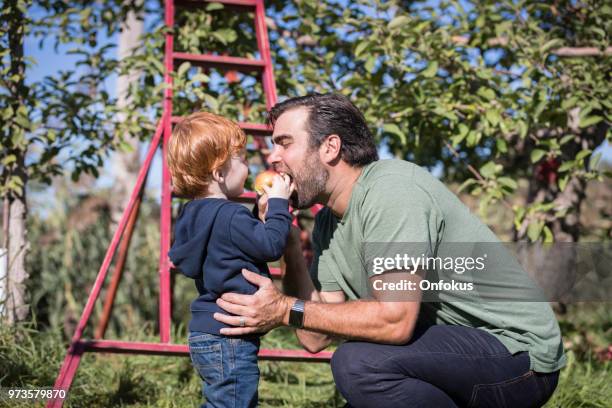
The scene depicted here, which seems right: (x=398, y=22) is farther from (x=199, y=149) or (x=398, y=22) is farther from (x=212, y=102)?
(x=199, y=149)

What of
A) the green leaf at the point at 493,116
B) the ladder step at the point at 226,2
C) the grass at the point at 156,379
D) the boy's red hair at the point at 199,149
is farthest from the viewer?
the ladder step at the point at 226,2

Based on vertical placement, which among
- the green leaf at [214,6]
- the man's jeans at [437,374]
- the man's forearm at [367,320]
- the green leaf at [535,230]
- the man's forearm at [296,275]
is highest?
the green leaf at [214,6]

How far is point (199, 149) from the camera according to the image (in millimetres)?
2166

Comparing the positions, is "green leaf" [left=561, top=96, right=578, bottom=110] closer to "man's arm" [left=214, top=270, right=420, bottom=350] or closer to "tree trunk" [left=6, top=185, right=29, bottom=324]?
"man's arm" [left=214, top=270, right=420, bottom=350]

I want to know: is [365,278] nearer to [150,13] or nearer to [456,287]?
[456,287]

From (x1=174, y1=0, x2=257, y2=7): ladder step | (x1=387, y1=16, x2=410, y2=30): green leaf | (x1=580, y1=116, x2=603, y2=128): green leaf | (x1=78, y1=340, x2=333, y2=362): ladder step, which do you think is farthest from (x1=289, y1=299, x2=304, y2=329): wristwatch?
(x1=174, y1=0, x2=257, y2=7): ladder step

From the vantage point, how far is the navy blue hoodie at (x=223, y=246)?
6.73 ft

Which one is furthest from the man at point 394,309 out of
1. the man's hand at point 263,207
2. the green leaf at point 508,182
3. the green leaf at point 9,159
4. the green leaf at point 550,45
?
the green leaf at point 9,159

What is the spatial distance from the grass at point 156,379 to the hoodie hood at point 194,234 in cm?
97

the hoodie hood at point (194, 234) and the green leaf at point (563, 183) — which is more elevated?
the green leaf at point (563, 183)

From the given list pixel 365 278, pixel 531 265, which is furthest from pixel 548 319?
pixel 531 265

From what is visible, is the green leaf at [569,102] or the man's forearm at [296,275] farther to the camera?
the green leaf at [569,102]

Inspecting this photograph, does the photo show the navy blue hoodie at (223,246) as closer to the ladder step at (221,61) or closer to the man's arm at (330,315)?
the man's arm at (330,315)

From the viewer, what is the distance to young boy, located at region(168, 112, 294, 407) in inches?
81.7
